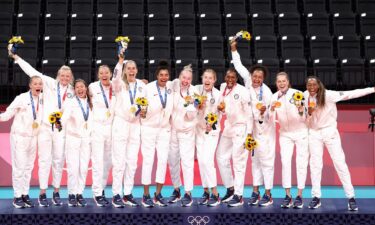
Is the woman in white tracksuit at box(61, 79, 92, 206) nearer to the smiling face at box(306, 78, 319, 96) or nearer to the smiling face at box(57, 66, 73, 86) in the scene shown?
the smiling face at box(57, 66, 73, 86)

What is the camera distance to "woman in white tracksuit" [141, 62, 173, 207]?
25.5ft

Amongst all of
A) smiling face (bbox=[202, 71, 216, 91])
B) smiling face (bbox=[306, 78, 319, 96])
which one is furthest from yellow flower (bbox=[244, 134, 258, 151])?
smiling face (bbox=[306, 78, 319, 96])

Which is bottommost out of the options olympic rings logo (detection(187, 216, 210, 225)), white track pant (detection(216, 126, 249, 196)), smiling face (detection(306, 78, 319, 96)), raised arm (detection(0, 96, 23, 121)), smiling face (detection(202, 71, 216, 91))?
olympic rings logo (detection(187, 216, 210, 225))

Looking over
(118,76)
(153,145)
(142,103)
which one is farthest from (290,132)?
(118,76)

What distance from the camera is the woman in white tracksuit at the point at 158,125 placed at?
7762mm

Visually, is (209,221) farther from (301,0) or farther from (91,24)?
(301,0)

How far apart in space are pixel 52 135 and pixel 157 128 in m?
1.44

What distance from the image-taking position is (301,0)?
14758 mm

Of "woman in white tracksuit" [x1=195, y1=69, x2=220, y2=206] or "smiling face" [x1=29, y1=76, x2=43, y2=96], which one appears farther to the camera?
"woman in white tracksuit" [x1=195, y1=69, x2=220, y2=206]

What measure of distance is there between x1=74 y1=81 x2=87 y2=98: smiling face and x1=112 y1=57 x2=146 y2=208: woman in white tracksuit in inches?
16.9

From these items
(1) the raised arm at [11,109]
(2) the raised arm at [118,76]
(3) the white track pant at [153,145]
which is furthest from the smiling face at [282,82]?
(1) the raised arm at [11,109]

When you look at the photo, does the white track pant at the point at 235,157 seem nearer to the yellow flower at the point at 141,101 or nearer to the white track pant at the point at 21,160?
the yellow flower at the point at 141,101

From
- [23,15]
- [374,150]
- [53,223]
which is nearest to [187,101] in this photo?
[53,223]

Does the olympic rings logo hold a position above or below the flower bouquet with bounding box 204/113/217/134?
below
